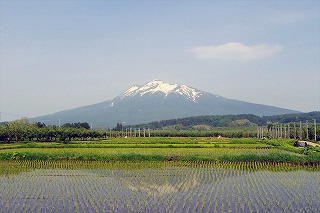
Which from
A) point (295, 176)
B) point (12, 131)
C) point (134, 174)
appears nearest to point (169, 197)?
point (134, 174)

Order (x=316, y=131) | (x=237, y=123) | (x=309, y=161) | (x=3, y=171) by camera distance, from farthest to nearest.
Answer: (x=237, y=123), (x=316, y=131), (x=309, y=161), (x=3, y=171)

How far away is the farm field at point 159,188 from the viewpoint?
14703 mm

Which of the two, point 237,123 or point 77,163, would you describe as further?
point 237,123

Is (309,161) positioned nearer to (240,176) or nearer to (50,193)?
(240,176)

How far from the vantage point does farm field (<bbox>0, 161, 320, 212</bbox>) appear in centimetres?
1470

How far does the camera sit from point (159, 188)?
1844 cm

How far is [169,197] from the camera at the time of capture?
16.2m

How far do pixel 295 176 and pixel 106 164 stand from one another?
13.5m

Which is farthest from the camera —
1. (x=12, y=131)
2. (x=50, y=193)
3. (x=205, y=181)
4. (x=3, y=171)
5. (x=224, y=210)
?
(x=12, y=131)

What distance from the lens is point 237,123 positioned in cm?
16412

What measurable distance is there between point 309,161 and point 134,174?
13.9 m

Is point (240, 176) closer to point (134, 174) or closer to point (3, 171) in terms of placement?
point (134, 174)

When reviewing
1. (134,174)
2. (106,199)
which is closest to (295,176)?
(134,174)

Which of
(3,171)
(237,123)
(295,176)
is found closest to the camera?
(295,176)
